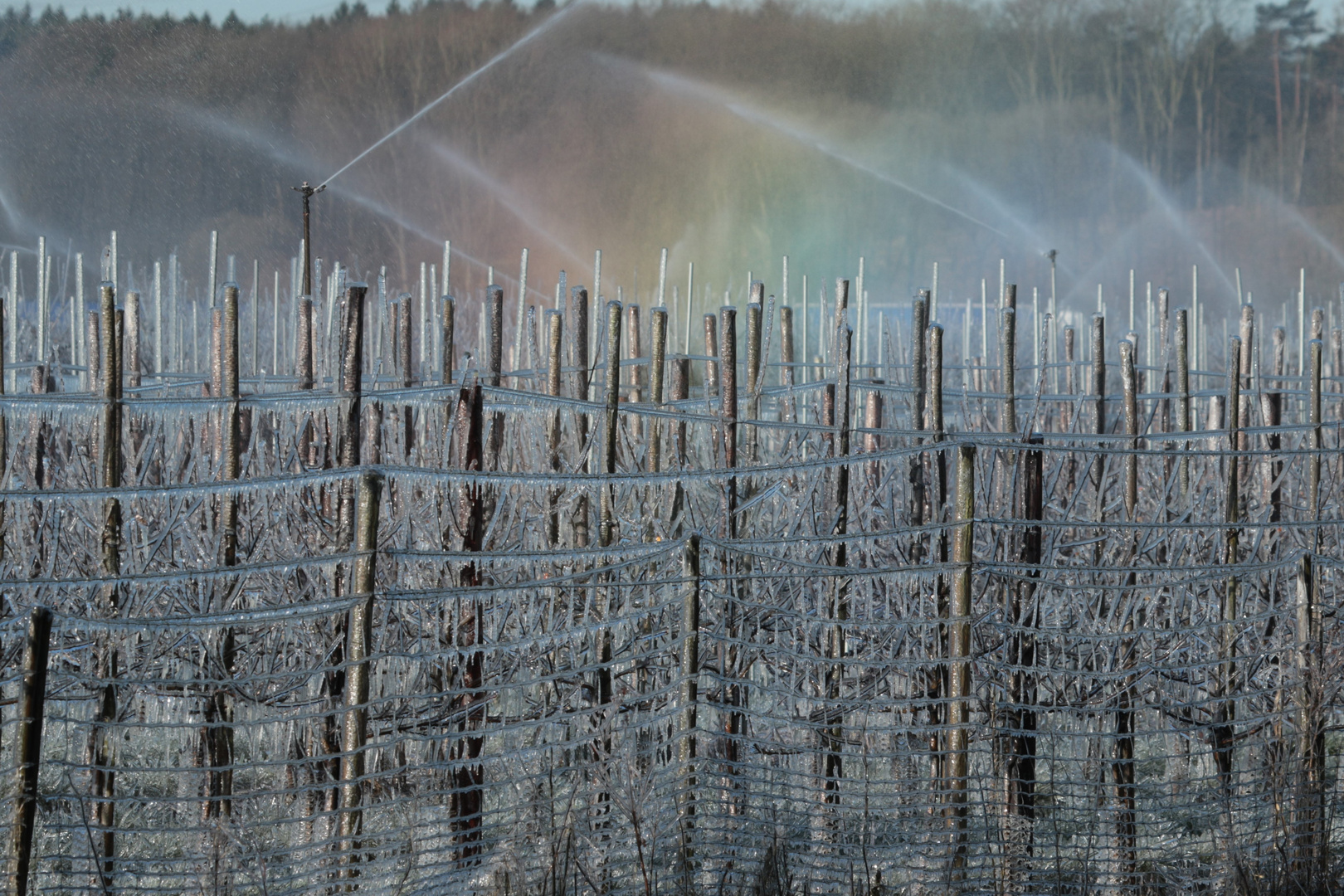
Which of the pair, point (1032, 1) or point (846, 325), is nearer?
point (846, 325)

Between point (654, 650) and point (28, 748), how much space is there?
5.79ft

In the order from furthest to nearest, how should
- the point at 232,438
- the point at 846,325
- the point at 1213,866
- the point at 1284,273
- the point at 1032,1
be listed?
1. the point at 1032,1
2. the point at 1284,273
3. the point at 846,325
4. the point at 232,438
5. the point at 1213,866

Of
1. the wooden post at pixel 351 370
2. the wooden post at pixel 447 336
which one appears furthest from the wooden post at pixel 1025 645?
the wooden post at pixel 351 370

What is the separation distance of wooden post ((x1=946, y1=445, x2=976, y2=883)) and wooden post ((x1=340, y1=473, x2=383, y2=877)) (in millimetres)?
1840

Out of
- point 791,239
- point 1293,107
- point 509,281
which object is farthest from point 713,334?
point 1293,107

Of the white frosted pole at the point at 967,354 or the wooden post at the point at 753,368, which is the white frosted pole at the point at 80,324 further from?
the white frosted pole at the point at 967,354

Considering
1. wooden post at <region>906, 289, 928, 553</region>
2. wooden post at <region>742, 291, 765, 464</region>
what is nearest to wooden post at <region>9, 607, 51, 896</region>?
wooden post at <region>742, 291, 765, 464</region>

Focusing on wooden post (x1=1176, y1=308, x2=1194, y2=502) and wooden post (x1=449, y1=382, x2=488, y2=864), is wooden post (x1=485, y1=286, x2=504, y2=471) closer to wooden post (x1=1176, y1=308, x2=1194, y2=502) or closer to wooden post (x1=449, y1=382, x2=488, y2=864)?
wooden post (x1=449, y1=382, x2=488, y2=864)

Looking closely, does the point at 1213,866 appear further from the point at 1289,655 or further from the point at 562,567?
the point at 562,567

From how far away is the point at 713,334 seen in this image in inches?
335

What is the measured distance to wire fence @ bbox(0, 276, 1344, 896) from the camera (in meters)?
4.30

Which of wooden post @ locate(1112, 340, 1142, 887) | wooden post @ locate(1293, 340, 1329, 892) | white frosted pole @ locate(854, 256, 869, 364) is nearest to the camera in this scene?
wooden post @ locate(1293, 340, 1329, 892)

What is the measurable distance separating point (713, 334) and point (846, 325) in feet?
7.76

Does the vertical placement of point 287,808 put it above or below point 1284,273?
below
